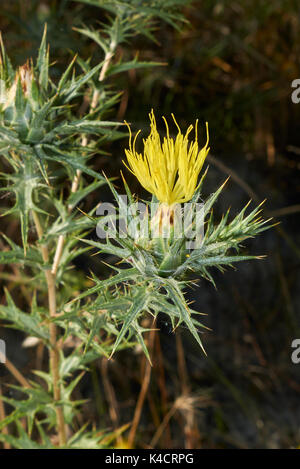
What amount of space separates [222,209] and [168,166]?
189cm

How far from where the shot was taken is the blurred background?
8.43 feet

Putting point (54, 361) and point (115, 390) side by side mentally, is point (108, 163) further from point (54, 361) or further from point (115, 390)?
point (54, 361)

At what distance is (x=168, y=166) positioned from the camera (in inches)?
41.2

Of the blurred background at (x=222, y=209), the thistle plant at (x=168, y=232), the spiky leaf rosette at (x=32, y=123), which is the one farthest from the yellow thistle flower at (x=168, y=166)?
the blurred background at (x=222, y=209)

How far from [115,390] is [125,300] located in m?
1.67

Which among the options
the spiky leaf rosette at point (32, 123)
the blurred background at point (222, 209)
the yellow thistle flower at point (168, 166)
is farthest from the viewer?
the blurred background at point (222, 209)

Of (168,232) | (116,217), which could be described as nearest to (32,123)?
(116,217)

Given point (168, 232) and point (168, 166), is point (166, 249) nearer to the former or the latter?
point (168, 232)

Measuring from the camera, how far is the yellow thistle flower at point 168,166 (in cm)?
102

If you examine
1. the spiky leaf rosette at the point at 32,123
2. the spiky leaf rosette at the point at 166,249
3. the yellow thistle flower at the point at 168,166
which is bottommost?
the spiky leaf rosette at the point at 166,249

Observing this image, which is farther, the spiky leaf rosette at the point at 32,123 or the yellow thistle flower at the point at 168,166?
the spiky leaf rosette at the point at 32,123

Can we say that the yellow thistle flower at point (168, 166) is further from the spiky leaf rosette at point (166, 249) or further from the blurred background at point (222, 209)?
the blurred background at point (222, 209)

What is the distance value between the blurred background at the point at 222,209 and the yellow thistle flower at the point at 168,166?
124cm

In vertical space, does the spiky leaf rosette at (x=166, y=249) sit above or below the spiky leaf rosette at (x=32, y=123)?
below
